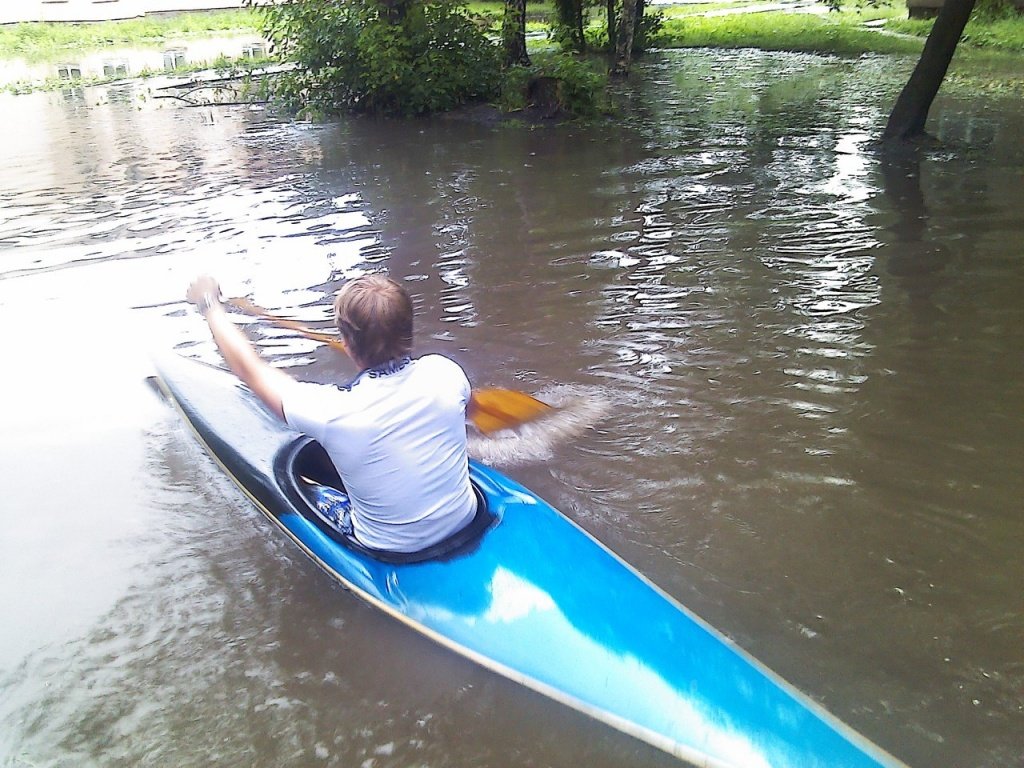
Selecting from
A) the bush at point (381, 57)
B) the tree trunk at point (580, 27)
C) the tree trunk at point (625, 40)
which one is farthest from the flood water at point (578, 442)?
the tree trunk at point (580, 27)

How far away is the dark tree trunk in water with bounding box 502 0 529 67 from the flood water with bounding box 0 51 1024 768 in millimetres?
5684

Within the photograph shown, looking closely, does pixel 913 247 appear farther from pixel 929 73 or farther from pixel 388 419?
pixel 388 419

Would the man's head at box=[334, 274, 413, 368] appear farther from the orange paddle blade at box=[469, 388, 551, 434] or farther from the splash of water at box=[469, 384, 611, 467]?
the splash of water at box=[469, 384, 611, 467]

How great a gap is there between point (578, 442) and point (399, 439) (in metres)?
1.58

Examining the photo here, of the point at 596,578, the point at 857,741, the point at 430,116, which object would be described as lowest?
the point at 857,741

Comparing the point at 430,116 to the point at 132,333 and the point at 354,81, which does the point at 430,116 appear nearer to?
the point at 354,81

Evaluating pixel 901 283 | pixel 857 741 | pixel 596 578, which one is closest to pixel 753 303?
pixel 901 283

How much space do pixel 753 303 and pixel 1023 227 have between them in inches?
103

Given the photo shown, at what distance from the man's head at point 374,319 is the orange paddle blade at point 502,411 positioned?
2.81 ft

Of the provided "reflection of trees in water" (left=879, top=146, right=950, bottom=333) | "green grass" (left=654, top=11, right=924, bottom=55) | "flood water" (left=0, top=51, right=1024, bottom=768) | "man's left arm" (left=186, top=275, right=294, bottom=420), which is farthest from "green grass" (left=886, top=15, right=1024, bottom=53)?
"man's left arm" (left=186, top=275, right=294, bottom=420)

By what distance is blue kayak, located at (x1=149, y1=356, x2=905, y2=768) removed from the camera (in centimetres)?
203

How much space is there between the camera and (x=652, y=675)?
2.18 metres

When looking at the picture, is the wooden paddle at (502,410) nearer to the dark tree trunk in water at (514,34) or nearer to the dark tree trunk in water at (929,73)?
the dark tree trunk in water at (929,73)

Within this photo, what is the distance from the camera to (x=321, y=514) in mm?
2918
